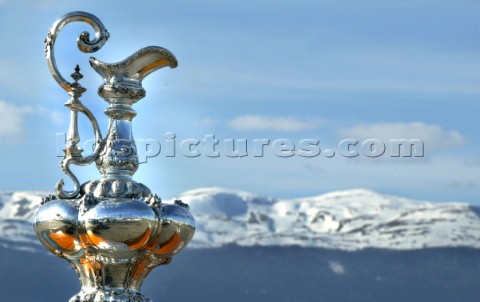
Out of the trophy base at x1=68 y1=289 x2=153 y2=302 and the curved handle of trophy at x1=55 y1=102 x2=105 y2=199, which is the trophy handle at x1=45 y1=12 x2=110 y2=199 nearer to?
the curved handle of trophy at x1=55 y1=102 x2=105 y2=199

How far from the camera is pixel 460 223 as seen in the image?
20.5 metres

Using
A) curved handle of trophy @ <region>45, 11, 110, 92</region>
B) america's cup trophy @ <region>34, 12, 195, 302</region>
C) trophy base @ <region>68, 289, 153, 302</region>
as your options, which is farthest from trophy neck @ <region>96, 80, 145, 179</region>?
trophy base @ <region>68, 289, 153, 302</region>

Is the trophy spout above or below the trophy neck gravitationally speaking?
above

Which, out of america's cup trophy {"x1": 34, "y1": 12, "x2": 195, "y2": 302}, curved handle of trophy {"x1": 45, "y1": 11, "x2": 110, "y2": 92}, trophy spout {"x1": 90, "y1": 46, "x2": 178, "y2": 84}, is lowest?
america's cup trophy {"x1": 34, "y1": 12, "x2": 195, "y2": 302}

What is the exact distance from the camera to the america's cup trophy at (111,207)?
635 cm

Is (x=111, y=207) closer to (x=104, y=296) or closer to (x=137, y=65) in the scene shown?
(x=104, y=296)

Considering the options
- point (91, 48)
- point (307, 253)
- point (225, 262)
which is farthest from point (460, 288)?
point (91, 48)

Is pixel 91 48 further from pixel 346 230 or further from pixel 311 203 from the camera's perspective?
pixel 346 230

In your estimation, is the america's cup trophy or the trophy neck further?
the trophy neck

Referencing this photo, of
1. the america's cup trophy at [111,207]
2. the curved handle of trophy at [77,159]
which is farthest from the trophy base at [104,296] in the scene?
the curved handle of trophy at [77,159]

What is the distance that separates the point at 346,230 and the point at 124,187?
14793mm

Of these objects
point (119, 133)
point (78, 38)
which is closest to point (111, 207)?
point (119, 133)

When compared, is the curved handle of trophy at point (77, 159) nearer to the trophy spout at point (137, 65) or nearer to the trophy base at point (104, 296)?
the trophy spout at point (137, 65)

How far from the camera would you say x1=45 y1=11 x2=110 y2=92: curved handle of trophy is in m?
6.58
